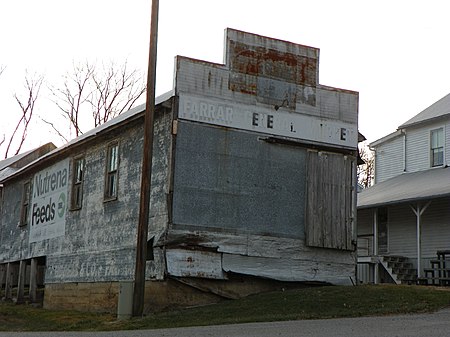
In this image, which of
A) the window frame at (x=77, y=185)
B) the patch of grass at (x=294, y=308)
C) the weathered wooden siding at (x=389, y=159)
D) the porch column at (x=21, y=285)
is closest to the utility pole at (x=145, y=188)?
the patch of grass at (x=294, y=308)

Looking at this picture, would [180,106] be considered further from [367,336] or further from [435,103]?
[435,103]

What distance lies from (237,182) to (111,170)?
439 cm

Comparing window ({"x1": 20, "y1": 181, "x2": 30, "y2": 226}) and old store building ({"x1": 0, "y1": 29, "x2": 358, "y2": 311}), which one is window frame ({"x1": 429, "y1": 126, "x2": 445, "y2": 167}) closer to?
old store building ({"x1": 0, "y1": 29, "x2": 358, "y2": 311})

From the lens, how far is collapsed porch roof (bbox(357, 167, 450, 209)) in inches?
981

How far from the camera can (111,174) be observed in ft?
74.1

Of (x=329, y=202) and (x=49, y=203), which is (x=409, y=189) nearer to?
(x=329, y=202)

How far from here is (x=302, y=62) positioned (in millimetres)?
21453

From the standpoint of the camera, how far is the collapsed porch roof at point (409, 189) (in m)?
24.9

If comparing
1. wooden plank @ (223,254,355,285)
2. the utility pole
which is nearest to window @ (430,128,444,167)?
wooden plank @ (223,254,355,285)

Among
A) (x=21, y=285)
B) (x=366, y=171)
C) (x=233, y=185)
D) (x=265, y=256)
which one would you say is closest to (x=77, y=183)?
(x=21, y=285)

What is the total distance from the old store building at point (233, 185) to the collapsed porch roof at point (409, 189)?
4.12 m

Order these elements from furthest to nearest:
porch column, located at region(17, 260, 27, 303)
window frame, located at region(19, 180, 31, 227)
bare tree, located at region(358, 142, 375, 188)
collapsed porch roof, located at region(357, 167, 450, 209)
→ bare tree, located at region(358, 142, 375, 188), window frame, located at region(19, 180, 31, 227), porch column, located at region(17, 260, 27, 303), collapsed porch roof, located at region(357, 167, 450, 209)

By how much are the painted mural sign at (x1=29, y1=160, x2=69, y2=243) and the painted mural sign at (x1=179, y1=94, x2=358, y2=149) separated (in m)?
7.48

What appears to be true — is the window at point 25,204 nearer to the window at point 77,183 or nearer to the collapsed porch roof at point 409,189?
the window at point 77,183
